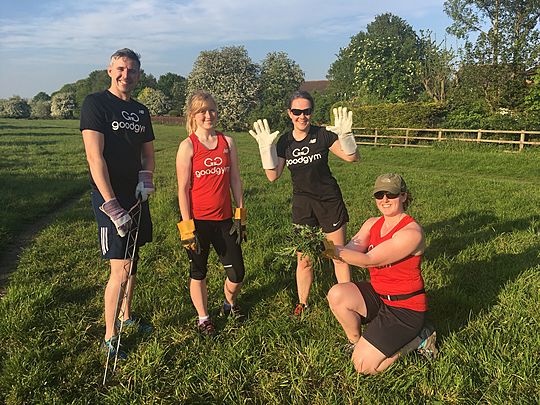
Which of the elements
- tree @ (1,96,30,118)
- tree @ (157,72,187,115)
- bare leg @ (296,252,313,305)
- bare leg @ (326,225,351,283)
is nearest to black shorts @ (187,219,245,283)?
bare leg @ (296,252,313,305)

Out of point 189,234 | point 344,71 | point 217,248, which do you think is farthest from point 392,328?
point 344,71

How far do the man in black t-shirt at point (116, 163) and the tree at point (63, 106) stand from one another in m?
112

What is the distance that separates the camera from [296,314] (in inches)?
153

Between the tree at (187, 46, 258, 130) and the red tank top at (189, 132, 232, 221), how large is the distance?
51.6 m

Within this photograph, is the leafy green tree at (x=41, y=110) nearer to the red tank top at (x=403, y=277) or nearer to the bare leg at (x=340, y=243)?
the bare leg at (x=340, y=243)

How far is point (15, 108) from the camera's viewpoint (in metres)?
102

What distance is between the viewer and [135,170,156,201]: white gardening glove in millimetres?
3445

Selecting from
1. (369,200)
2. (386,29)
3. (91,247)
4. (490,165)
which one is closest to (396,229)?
(91,247)

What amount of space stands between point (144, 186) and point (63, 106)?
375 ft

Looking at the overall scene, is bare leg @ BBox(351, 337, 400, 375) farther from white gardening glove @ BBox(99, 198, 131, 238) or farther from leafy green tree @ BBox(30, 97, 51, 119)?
leafy green tree @ BBox(30, 97, 51, 119)

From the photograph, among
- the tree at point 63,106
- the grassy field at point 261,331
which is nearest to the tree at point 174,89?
the tree at point 63,106

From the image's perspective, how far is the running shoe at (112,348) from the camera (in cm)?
325

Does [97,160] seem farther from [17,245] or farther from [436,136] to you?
[436,136]

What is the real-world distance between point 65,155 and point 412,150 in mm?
17074
